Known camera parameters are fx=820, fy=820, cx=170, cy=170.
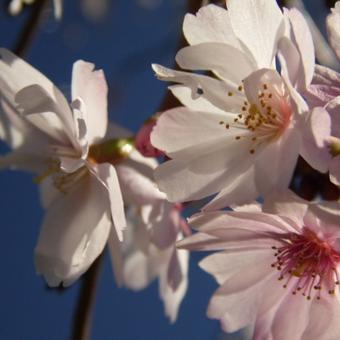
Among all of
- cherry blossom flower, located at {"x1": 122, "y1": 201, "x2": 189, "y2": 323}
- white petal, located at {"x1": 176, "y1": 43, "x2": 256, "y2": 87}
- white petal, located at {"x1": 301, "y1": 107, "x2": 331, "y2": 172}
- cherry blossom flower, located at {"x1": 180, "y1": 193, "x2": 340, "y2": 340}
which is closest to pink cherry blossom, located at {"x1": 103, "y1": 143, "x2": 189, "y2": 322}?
cherry blossom flower, located at {"x1": 122, "y1": 201, "x2": 189, "y2": 323}

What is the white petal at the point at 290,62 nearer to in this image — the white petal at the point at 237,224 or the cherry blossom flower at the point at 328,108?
the cherry blossom flower at the point at 328,108

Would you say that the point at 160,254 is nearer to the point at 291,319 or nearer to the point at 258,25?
the point at 291,319

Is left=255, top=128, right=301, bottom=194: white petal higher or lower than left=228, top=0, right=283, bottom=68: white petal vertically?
lower

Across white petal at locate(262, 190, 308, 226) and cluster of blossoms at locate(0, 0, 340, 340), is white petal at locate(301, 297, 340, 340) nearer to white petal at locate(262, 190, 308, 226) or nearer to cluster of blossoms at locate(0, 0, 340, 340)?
cluster of blossoms at locate(0, 0, 340, 340)

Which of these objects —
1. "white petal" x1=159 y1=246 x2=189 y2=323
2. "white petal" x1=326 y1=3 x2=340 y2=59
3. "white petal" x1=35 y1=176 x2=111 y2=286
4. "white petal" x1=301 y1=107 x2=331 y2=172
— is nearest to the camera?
"white petal" x1=301 y1=107 x2=331 y2=172

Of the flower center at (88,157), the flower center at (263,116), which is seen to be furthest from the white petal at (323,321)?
the flower center at (88,157)
